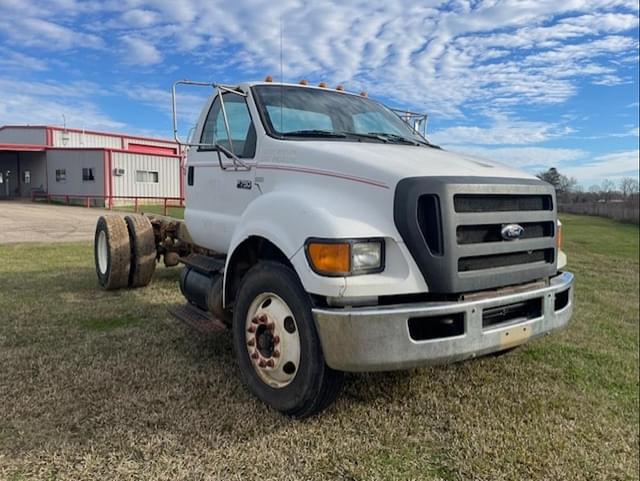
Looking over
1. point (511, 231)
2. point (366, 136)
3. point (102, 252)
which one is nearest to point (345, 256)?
point (511, 231)

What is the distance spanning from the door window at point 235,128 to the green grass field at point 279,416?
1.75 metres

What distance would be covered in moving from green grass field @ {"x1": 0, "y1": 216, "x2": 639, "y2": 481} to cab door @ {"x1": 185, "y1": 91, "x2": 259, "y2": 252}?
107 cm

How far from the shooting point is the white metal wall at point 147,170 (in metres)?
33.0

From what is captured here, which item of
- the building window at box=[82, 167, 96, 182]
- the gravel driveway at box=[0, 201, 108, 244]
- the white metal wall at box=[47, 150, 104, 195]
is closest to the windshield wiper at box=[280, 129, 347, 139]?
the gravel driveway at box=[0, 201, 108, 244]

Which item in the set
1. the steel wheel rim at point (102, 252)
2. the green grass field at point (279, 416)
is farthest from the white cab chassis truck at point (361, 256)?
the steel wheel rim at point (102, 252)

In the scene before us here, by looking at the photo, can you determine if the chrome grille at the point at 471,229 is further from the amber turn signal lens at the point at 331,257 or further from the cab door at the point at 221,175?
the cab door at the point at 221,175

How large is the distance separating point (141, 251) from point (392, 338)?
5001 mm

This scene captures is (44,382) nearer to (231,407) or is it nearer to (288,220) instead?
(231,407)

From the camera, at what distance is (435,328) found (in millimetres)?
2934

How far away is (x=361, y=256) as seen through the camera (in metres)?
2.82

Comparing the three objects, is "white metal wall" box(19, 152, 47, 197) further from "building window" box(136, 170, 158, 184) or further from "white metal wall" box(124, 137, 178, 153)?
"white metal wall" box(124, 137, 178, 153)

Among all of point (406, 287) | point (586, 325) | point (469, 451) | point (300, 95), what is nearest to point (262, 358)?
point (406, 287)

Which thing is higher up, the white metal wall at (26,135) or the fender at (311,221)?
the white metal wall at (26,135)

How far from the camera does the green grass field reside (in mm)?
2809
